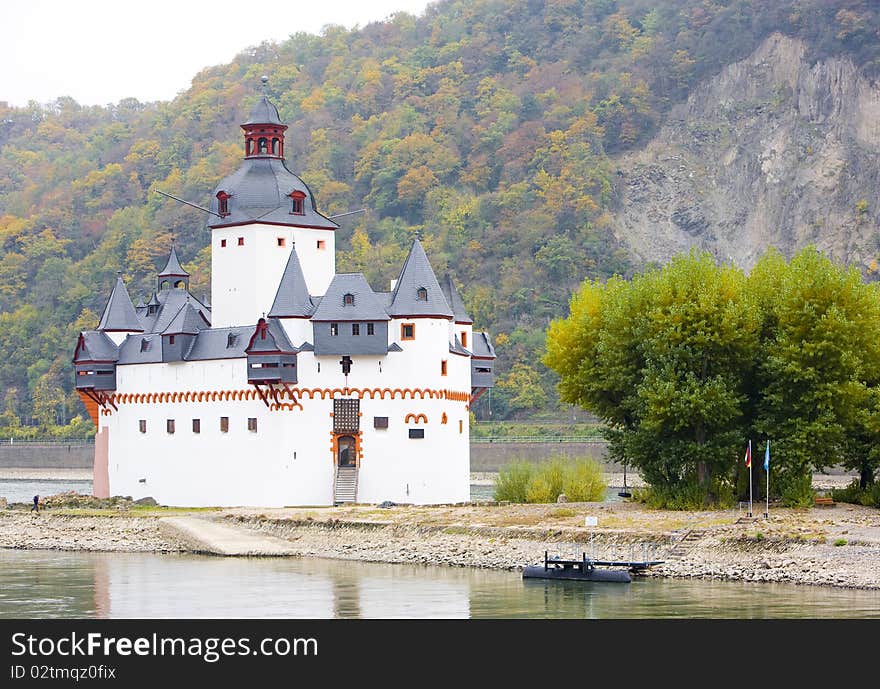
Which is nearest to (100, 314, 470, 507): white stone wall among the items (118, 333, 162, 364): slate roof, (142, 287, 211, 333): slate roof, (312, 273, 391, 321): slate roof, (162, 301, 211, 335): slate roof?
(312, 273, 391, 321): slate roof

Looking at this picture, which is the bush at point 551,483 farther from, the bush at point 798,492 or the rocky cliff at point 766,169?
the rocky cliff at point 766,169

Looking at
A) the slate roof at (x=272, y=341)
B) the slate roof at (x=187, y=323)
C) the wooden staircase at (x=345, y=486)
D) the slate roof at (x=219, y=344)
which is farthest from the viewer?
the slate roof at (x=187, y=323)

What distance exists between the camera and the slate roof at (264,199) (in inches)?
3595

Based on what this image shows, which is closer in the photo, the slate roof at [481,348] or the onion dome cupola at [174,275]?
the slate roof at [481,348]

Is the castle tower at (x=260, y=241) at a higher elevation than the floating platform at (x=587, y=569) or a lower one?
higher

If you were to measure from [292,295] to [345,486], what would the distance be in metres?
8.96

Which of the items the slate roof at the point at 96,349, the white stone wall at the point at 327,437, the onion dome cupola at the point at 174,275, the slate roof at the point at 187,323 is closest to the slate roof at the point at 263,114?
the slate roof at the point at 187,323

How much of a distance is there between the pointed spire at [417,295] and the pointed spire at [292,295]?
12.9 feet

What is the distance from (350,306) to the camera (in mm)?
86000

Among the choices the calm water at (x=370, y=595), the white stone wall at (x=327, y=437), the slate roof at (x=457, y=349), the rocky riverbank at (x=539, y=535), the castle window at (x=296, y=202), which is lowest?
the calm water at (x=370, y=595)

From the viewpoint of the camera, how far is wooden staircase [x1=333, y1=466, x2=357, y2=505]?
281 feet

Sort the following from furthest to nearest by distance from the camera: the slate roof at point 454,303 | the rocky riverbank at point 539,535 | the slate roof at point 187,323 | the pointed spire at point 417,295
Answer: the slate roof at point 454,303, the slate roof at point 187,323, the pointed spire at point 417,295, the rocky riverbank at point 539,535

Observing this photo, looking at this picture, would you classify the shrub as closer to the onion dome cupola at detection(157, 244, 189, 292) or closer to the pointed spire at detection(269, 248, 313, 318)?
the pointed spire at detection(269, 248, 313, 318)
